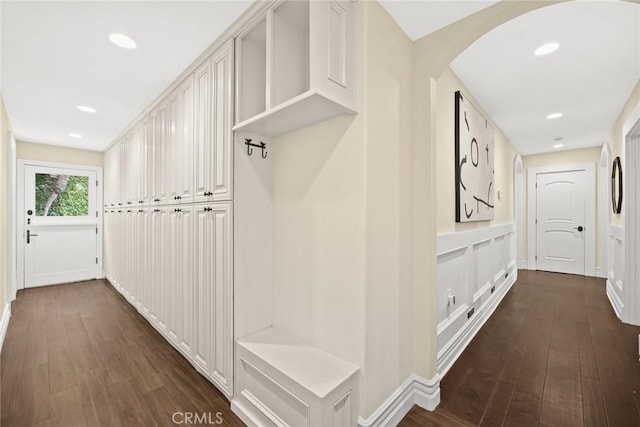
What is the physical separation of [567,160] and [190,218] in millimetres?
6885

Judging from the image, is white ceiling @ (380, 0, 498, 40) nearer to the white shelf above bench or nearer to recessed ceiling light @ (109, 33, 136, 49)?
recessed ceiling light @ (109, 33, 136, 49)

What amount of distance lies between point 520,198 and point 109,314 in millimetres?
7254

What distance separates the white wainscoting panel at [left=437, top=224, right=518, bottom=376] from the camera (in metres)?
2.16

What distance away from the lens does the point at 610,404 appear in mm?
1806

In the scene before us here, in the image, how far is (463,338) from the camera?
2.50 metres

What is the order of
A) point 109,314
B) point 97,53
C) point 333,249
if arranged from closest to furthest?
point 333,249 → point 97,53 → point 109,314

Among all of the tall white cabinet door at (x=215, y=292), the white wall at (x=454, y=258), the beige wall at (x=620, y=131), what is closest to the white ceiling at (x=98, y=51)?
the tall white cabinet door at (x=215, y=292)

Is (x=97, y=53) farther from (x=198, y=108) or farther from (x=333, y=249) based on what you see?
(x=333, y=249)

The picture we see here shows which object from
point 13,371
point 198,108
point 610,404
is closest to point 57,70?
point 198,108

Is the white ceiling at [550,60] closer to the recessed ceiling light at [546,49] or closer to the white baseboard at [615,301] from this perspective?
the recessed ceiling light at [546,49]

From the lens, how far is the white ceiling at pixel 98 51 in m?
1.68

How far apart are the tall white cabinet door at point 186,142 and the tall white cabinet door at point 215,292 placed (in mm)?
284

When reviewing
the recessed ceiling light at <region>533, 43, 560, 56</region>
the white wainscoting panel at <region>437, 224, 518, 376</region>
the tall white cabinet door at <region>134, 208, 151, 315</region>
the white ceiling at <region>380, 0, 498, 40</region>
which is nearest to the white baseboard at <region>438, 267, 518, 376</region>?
the white wainscoting panel at <region>437, 224, 518, 376</region>

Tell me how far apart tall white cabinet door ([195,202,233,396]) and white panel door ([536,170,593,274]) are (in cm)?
653
